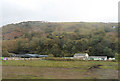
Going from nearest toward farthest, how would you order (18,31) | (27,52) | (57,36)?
(27,52), (57,36), (18,31)

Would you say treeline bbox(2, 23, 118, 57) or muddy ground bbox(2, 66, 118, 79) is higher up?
muddy ground bbox(2, 66, 118, 79)

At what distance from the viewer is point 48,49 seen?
2986 centimetres

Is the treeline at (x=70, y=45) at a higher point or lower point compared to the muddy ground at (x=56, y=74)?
lower

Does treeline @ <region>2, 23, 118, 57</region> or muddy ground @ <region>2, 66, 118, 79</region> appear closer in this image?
muddy ground @ <region>2, 66, 118, 79</region>

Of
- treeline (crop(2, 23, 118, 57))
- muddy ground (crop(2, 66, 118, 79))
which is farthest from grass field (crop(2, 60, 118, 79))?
treeline (crop(2, 23, 118, 57))

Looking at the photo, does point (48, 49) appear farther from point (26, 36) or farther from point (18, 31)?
point (18, 31)

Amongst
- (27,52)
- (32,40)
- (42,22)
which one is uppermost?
(42,22)

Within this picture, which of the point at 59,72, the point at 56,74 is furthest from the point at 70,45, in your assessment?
the point at 56,74

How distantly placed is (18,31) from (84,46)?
22265mm

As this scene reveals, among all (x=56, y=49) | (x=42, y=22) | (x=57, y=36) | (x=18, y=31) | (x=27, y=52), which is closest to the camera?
(x=56, y=49)

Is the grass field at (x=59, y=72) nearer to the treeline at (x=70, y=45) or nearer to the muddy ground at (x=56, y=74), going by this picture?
the muddy ground at (x=56, y=74)

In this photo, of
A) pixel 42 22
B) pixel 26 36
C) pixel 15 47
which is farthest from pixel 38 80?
pixel 42 22

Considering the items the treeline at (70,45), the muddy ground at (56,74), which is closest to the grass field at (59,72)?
the muddy ground at (56,74)

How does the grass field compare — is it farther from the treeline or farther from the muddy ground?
the treeline
